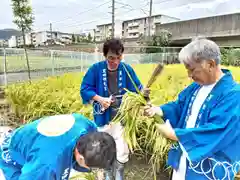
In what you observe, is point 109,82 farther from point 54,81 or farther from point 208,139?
point 54,81

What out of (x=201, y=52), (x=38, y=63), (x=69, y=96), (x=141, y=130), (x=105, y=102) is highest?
(x=201, y=52)

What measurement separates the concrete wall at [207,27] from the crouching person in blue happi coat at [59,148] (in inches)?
720

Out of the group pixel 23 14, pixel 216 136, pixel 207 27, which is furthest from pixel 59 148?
pixel 207 27

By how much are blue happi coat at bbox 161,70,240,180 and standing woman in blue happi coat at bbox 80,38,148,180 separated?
947mm

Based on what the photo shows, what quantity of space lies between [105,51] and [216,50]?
1163 mm

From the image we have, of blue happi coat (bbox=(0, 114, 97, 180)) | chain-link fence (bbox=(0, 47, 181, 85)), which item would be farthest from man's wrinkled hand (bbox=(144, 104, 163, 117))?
chain-link fence (bbox=(0, 47, 181, 85))

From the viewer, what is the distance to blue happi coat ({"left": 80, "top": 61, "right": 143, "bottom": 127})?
231cm

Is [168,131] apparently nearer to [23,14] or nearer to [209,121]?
[209,121]

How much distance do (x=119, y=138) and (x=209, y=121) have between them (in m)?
1.15

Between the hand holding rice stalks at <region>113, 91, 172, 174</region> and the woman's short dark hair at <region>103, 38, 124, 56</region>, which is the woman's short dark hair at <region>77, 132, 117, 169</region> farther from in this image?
the woman's short dark hair at <region>103, 38, 124, 56</region>

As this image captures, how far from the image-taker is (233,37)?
19.4m

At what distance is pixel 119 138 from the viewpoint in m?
2.26

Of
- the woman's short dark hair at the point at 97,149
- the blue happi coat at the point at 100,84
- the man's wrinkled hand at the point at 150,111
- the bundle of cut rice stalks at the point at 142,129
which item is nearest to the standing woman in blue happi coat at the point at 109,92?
Result: the blue happi coat at the point at 100,84

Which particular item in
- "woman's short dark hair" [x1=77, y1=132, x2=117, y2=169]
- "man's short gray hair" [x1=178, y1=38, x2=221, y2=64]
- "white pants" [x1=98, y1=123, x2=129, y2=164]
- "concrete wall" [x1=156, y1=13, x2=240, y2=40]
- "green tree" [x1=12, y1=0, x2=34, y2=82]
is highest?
"concrete wall" [x1=156, y1=13, x2=240, y2=40]
